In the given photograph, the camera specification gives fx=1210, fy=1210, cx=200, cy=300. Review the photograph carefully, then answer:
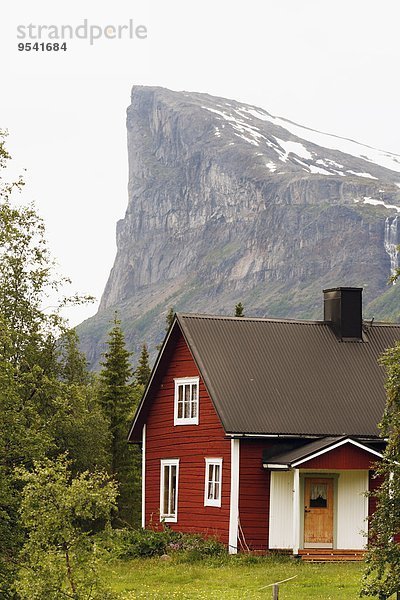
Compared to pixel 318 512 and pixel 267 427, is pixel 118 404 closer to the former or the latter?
pixel 267 427

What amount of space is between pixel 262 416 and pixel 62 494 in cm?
1728

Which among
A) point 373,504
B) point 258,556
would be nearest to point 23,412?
point 258,556

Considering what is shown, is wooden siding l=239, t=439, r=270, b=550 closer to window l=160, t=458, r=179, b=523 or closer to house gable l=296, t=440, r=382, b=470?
house gable l=296, t=440, r=382, b=470

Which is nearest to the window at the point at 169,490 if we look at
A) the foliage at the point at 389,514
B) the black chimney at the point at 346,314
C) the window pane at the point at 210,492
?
the window pane at the point at 210,492

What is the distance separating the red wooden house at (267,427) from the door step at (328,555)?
223 mm

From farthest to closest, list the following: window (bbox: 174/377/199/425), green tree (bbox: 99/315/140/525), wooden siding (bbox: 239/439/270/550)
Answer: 1. green tree (bbox: 99/315/140/525)
2. window (bbox: 174/377/199/425)
3. wooden siding (bbox: 239/439/270/550)

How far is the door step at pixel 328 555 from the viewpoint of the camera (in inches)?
1356

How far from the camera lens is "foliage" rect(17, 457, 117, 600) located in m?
19.2

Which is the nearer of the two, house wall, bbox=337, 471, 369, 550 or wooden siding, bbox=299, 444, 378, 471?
wooden siding, bbox=299, 444, 378, 471

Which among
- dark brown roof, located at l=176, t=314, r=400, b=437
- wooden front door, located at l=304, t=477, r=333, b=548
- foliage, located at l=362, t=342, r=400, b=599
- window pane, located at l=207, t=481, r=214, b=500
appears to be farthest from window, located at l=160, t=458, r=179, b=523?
foliage, located at l=362, t=342, r=400, b=599

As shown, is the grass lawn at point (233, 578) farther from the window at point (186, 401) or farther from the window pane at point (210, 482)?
the window at point (186, 401)

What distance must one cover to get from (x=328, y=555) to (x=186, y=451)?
20.5 ft

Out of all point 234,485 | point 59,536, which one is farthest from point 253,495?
point 59,536

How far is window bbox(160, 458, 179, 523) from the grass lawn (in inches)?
168
